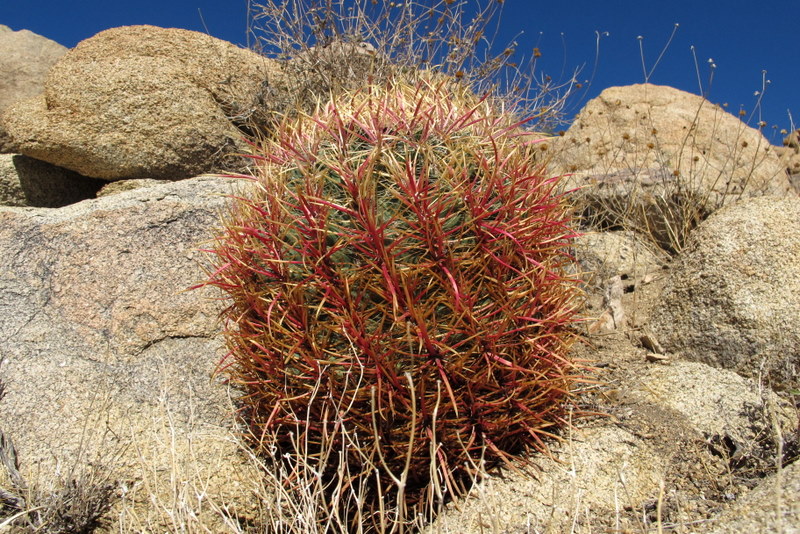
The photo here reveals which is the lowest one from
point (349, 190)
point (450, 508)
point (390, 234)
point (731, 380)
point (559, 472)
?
point (450, 508)

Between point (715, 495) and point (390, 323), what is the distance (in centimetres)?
149

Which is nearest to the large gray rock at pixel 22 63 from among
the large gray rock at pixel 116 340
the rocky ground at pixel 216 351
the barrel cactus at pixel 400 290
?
the rocky ground at pixel 216 351

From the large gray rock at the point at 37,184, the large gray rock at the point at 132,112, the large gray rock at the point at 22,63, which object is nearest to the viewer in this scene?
the large gray rock at the point at 132,112

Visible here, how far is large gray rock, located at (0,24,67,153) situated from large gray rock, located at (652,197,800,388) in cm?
623

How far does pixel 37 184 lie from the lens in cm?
544

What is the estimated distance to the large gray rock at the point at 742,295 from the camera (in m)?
3.37

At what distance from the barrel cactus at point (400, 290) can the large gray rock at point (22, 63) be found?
16.8ft

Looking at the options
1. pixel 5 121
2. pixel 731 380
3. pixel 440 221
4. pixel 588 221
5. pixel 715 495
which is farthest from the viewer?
pixel 588 221

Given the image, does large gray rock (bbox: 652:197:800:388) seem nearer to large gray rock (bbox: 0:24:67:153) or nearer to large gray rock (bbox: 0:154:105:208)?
large gray rock (bbox: 0:154:105:208)

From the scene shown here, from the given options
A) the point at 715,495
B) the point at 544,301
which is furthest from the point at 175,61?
the point at 715,495

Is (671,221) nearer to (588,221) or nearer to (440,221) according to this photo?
(588,221)

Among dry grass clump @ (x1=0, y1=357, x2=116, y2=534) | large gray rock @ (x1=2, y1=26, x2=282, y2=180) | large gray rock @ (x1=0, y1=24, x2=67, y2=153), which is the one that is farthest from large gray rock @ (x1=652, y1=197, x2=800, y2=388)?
large gray rock @ (x1=0, y1=24, x2=67, y2=153)

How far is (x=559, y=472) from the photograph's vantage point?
8.37 ft

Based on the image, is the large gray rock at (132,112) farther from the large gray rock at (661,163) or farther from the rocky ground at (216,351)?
the large gray rock at (661,163)
